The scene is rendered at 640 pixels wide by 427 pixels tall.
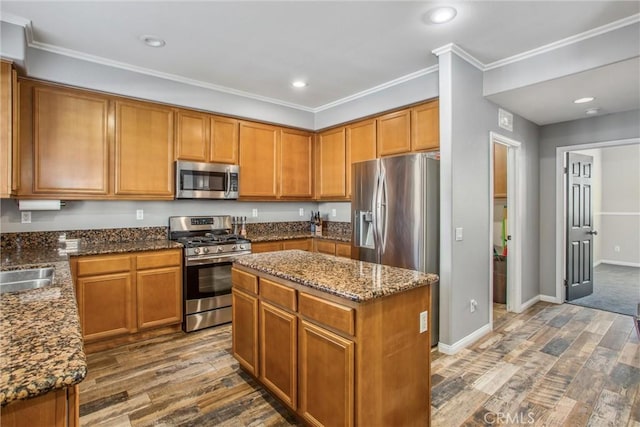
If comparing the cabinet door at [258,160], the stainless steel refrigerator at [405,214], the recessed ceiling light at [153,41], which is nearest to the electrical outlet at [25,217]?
the recessed ceiling light at [153,41]

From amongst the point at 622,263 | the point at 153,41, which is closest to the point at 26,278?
the point at 153,41

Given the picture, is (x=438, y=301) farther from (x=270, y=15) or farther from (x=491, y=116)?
(x=270, y=15)

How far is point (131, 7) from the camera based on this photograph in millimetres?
2359

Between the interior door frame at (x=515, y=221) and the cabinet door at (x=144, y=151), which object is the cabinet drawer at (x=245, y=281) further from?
the interior door frame at (x=515, y=221)

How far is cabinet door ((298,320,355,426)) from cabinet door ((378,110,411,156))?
2.56 m

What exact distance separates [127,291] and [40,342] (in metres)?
2.39

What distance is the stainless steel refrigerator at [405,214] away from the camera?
2.99 meters

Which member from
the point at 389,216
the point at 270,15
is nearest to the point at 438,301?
the point at 389,216

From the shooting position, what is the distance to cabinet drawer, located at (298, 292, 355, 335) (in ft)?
5.18

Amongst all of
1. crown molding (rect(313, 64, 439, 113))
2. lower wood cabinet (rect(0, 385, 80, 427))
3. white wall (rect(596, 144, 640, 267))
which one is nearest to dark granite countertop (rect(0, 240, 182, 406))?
lower wood cabinet (rect(0, 385, 80, 427))

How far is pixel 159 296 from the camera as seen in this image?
11.0 ft

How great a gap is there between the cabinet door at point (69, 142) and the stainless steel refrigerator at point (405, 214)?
107 inches

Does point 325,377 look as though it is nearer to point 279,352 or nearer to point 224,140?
point 279,352

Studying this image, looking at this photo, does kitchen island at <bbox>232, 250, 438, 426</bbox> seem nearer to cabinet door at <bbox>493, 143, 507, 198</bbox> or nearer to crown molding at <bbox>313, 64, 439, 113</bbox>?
crown molding at <bbox>313, 64, 439, 113</bbox>
